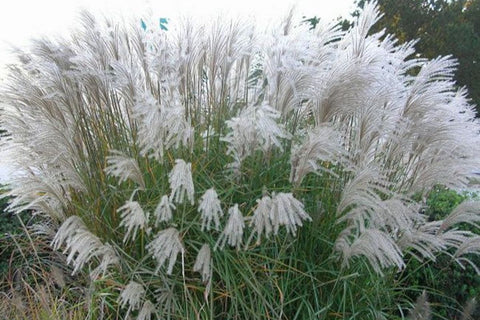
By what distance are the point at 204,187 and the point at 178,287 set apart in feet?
1.74

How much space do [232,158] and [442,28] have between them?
22.6m

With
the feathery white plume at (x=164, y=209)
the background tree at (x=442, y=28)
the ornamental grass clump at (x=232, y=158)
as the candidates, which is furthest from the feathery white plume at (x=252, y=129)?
the background tree at (x=442, y=28)

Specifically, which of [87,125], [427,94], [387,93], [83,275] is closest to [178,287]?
[83,275]

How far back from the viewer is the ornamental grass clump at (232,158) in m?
2.89

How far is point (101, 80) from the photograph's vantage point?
3.22 meters

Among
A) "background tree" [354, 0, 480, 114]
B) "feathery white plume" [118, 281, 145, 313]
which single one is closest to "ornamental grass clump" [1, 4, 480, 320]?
"feathery white plume" [118, 281, 145, 313]

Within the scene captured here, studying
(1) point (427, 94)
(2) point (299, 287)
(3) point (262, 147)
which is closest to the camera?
(3) point (262, 147)

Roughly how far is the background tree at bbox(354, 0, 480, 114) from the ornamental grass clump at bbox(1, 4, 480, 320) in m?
20.4

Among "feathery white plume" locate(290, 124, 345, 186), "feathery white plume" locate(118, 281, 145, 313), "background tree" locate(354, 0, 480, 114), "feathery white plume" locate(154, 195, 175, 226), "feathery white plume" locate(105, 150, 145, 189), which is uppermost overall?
"feathery white plume" locate(290, 124, 345, 186)

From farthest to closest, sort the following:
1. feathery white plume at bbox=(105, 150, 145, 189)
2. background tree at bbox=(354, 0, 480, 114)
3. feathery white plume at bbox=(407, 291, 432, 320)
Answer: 1. background tree at bbox=(354, 0, 480, 114)
2. feathery white plume at bbox=(407, 291, 432, 320)
3. feathery white plume at bbox=(105, 150, 145, 189)

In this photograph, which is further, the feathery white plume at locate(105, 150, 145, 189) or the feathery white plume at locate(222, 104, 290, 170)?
the feathery white plume at locate(105, 150, 145, 189)

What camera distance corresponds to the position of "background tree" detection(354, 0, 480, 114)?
23.0 meters

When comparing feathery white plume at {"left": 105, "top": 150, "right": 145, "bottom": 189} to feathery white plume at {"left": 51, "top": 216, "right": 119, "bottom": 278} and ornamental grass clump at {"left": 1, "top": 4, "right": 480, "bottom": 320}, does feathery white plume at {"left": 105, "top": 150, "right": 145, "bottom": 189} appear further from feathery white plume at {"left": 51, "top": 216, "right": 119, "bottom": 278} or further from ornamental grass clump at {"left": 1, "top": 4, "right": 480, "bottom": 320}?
feathery white plume at {"left": 51, "top": 216, "right": 119, "bottom": 278}

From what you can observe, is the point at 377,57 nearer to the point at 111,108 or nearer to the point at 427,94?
the point at 427,94
